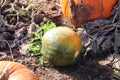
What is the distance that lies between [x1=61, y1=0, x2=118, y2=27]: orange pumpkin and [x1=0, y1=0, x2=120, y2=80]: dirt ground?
84 mm

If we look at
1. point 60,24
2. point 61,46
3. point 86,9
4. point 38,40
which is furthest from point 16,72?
point 60,24

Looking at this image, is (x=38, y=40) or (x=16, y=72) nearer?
(x=16, y=72)

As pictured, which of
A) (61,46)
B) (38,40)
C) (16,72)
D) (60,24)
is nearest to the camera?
(16,72)

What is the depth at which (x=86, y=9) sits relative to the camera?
570cm

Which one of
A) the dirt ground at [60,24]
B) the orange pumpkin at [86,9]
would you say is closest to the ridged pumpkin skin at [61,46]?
the dirt ground at [60,24]

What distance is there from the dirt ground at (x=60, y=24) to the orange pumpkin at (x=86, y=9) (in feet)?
0.28

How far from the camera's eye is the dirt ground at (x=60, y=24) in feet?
17.0

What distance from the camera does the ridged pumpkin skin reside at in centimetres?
505

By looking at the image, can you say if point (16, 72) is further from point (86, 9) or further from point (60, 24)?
point (60, 24)

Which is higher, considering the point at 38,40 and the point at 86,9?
the point at 86,9

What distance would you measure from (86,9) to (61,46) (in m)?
0.89

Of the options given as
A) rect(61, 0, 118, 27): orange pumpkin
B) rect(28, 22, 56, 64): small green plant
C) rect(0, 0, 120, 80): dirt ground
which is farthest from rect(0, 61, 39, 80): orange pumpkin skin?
rect(61, 0, 118, 27): orange pumpkin

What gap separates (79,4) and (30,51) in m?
0.95

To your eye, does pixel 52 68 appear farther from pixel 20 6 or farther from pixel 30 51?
pixel 20 6
